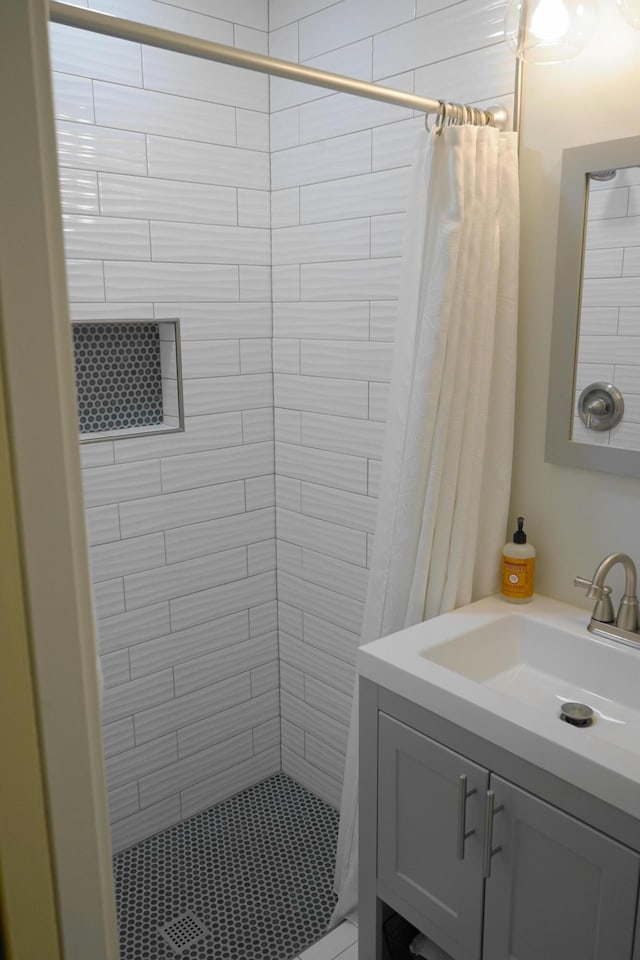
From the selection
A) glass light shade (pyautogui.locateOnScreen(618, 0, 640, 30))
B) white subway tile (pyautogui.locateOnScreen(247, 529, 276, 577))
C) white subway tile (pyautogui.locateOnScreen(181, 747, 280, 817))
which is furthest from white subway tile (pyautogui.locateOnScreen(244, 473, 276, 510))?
glass light shade (pyautogui.locateOnScreen(618, 0, 640, 30))

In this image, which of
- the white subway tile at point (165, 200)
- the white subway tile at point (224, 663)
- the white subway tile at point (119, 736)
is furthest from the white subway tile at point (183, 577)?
the white subway tile at point (165, 200)

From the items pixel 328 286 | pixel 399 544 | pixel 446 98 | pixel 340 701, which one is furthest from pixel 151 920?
pixel 446 98

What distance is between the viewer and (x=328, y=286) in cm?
233

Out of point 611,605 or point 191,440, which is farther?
point 191,440

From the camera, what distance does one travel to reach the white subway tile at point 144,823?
2432 millimetres

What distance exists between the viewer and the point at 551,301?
5.80 feet

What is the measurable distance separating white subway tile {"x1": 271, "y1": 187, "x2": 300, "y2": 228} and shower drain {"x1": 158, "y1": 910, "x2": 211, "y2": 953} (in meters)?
2.11

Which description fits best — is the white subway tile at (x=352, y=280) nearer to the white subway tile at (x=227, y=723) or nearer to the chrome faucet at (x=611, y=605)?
the chrome faucet at (x=611, y=605)

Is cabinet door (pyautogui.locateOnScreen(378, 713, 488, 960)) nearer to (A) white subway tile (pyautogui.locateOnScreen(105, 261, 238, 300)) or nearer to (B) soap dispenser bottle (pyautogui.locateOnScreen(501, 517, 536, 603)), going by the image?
(B) soap dispenser bottle (pyautogui.locateOnScreen(501, 517, 536, 603))

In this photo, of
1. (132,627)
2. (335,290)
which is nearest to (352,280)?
(335,290)

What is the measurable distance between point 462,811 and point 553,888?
201mm

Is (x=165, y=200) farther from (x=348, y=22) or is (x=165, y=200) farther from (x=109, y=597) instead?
(x=109, y=597)

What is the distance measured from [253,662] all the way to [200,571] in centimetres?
43

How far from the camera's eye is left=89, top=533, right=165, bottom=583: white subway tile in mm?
2258
